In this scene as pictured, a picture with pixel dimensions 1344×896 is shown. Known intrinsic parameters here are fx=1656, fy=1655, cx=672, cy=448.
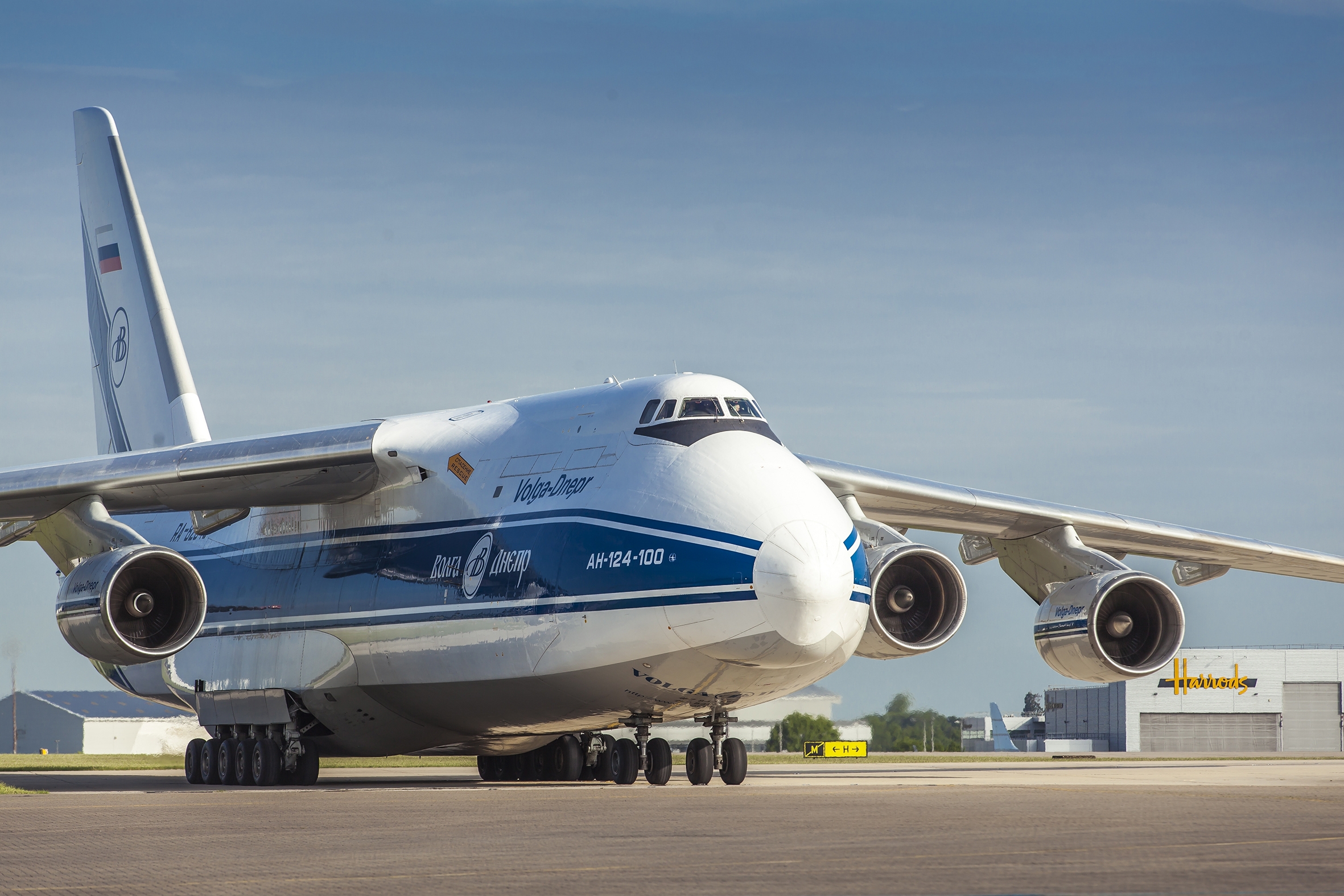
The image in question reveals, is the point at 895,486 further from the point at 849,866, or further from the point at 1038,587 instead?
the point at 849,866

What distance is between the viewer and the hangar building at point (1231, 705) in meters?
57.1

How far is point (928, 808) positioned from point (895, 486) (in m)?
8.95

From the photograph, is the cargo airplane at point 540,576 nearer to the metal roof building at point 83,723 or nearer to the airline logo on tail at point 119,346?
the airline logo on tail at point 119,346

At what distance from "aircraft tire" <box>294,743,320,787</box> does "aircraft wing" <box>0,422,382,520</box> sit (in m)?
3.06

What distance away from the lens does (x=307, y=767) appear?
800 inches

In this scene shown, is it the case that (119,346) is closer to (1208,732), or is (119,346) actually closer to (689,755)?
(689,755)

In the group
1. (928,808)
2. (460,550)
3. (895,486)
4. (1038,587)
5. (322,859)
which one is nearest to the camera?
(322,859)

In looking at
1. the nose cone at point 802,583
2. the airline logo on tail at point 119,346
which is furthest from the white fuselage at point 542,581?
the airline logo on tail at point 119,346

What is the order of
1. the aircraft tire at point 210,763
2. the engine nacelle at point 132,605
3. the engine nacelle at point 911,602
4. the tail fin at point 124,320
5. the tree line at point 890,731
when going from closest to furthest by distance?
the engine nacelle at point 132,605, the engine nacelle at point 911,602, the aircraft tire at point 210,763, the tail fin at point 124,320, the tree line at point 890,731

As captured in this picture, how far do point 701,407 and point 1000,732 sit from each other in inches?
1914

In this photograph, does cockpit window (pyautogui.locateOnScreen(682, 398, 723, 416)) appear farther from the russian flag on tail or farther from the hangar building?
the hangar building

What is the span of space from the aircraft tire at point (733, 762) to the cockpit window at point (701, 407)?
3412mm

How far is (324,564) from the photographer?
20328 millimetres

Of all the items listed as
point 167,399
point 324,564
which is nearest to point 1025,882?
point 324,564
